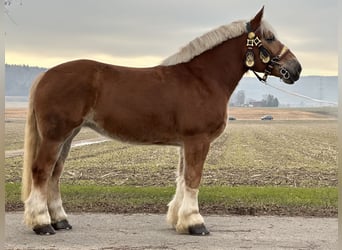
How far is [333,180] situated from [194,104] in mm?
4942

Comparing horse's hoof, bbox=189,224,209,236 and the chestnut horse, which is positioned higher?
the chestnut horse

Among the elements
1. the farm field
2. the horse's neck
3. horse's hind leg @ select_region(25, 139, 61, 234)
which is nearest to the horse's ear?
the horse's neck

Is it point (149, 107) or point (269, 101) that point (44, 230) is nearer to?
point (149, 107)

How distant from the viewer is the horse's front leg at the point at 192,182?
5559mm

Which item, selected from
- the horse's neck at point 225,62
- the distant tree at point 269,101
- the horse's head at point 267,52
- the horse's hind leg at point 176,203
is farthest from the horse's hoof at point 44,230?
the distant tree at point 269,101

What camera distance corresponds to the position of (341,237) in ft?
11.8

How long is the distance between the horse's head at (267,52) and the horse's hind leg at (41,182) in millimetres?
2646

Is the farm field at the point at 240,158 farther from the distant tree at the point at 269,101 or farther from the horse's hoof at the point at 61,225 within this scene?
the horse's hoof at the point at 61,225

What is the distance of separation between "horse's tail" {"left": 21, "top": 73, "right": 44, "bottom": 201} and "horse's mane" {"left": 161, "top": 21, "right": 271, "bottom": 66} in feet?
5.55

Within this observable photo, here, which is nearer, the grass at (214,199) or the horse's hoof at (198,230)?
the horse's hoof at (198,230)

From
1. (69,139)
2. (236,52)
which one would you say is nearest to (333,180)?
(236,52)

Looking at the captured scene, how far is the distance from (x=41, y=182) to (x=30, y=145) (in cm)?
51

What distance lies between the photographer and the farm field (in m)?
9.07

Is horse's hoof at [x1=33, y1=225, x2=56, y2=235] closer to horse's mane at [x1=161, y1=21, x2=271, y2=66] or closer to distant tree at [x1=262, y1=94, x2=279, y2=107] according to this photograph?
horse's mane at [x1=161, y1=21, x2=271, y2=66]
